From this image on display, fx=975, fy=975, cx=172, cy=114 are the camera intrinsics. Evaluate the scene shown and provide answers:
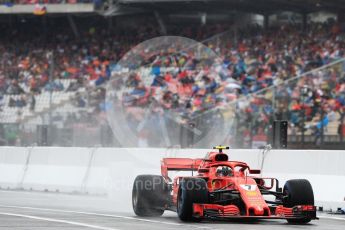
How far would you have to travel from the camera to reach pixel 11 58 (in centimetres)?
4494

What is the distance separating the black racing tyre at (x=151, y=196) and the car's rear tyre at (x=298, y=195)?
2294mm

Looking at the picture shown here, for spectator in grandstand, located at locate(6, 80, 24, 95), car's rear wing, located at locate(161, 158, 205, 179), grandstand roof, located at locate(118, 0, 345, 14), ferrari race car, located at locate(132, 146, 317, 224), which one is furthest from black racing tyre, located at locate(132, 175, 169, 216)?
spectator in grandstand, located at locate(6, 80, 24, 95)

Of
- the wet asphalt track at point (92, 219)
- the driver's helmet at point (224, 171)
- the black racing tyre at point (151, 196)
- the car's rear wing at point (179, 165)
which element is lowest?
the wet asphalt track at point (92, 219)

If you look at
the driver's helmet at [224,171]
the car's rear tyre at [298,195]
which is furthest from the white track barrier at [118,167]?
the driver's helmet at [224,171]

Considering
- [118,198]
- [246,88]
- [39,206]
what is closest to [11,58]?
[246,88]

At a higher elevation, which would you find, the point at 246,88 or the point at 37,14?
the point at 37,14

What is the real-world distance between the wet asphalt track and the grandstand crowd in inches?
Result: 241

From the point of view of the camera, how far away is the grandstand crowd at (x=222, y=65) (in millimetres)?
24875

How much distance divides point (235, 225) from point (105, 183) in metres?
9.59

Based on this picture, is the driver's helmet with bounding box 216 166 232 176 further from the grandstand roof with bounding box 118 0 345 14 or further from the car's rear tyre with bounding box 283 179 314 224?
the grandstand roof with bounding box 118 0 345 14

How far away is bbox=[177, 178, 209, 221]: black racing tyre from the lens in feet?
50.0

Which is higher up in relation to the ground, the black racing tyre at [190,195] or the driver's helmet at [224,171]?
the driver's helmet at [224,171]

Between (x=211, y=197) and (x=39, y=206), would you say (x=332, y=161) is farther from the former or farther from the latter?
(x=39, y=206)

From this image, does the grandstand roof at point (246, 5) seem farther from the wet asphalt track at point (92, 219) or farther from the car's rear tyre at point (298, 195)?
the car's rear tyre at point (298, 195)
